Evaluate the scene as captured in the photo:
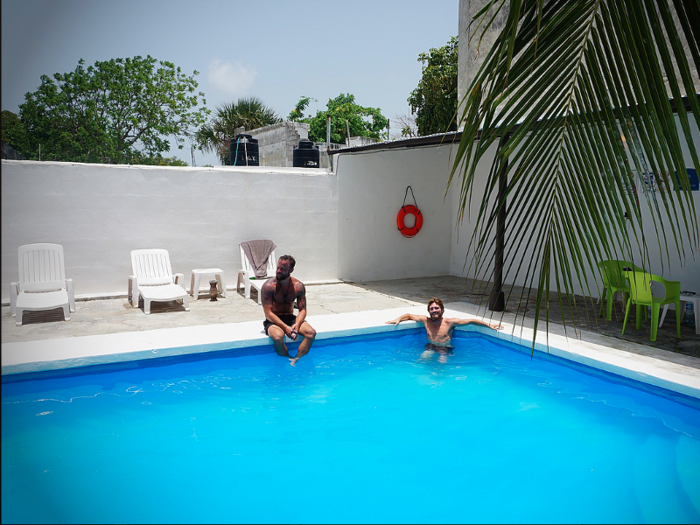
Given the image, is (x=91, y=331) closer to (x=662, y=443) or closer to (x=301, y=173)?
(x=301, y=173)

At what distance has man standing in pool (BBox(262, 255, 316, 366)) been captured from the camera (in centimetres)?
566

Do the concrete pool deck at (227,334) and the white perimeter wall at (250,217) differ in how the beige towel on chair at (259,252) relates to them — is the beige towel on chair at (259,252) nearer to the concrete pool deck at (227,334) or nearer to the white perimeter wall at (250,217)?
the white perimeter wall at (250,217)

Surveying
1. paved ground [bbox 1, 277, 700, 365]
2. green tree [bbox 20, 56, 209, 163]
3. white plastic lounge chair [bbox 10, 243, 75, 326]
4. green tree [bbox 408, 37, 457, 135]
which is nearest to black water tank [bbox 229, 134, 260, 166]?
paved ground [bbox 1, 277, 700, 365]

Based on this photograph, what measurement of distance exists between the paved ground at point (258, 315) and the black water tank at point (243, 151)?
6805 mm

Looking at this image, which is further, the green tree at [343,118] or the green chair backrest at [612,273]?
the green tree at [343,118]

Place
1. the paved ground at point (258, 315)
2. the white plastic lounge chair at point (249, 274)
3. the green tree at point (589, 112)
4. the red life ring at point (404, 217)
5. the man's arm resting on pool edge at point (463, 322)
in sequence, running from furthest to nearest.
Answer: the red life ring at point (404, 217) < the white plastic lounge chair at point (249, 274) < the man's arm resting on pool edge at point (463, 322) < the paved ground at point (258, 315) < the green tree at point (589, 112)

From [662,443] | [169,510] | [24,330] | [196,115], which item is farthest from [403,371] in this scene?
[196,115]

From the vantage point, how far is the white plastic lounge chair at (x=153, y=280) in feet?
23.0

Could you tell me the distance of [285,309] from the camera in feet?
19.3

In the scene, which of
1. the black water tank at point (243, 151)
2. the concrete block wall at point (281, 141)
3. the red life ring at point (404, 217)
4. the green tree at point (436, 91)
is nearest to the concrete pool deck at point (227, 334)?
the red life ring at point (404, 217)

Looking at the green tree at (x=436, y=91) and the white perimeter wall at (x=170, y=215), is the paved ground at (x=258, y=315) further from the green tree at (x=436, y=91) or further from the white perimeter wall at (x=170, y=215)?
the green tree at (x=436, y=91)

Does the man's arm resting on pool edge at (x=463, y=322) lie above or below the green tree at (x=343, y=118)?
below

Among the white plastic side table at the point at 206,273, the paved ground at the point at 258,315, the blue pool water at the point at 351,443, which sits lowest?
the blue pool water at the point at 351,443

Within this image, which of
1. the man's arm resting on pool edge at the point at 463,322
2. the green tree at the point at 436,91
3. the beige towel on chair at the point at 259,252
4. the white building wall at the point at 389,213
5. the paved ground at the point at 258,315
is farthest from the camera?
the green tree at the point at 436,91
